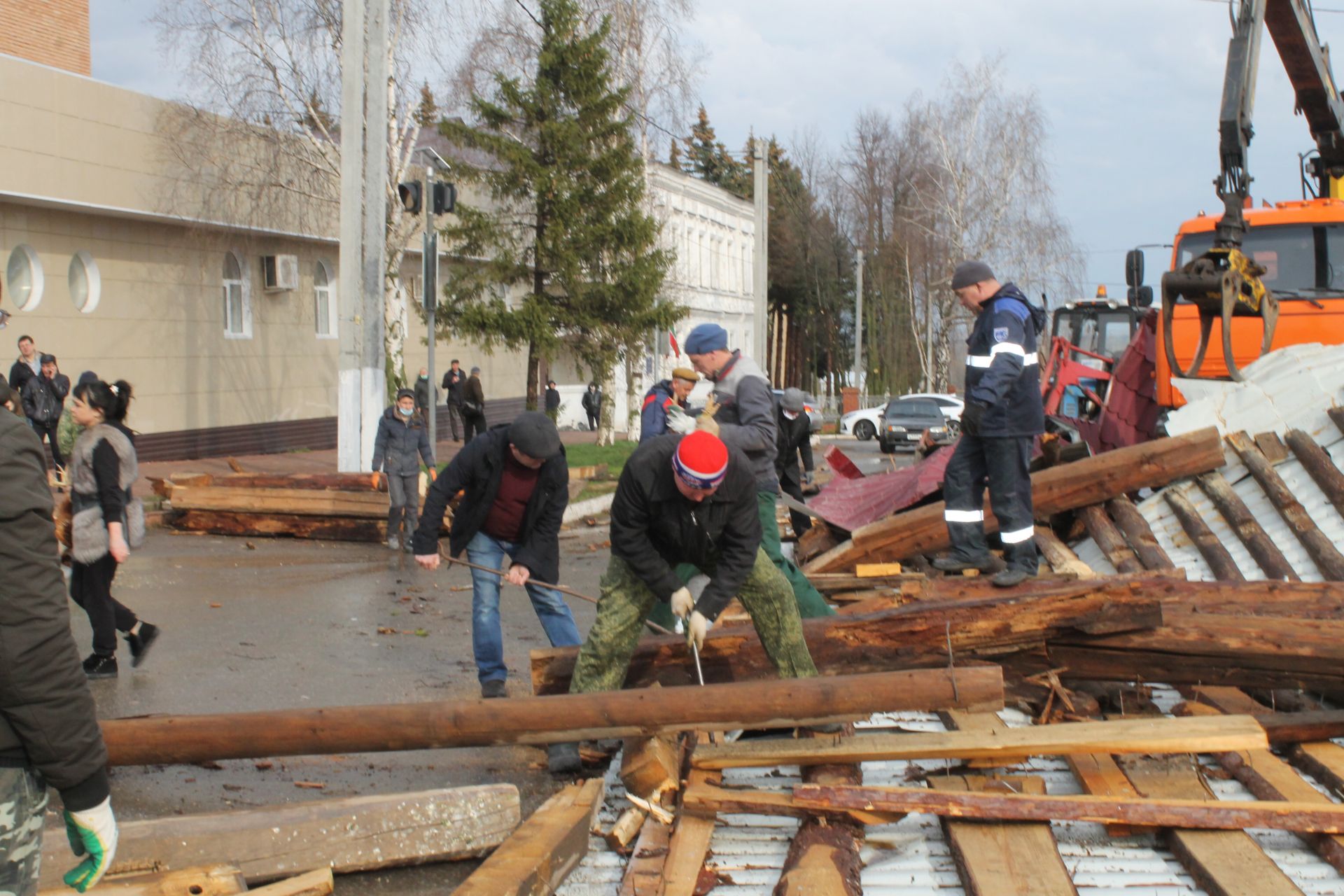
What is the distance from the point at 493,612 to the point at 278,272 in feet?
60.6

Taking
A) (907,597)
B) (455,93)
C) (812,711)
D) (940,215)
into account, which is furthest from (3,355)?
(940,215)

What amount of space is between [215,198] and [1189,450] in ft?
55.8

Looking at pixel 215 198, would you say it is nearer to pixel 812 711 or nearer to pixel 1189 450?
pixel 1189 450

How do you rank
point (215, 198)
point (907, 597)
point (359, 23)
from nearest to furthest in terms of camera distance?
point (907, 597) < point (359, 23) < point (215, 198)

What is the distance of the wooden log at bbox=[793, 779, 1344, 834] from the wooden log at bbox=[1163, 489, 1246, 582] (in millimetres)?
3030

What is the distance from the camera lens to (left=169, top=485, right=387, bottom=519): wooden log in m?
13.0

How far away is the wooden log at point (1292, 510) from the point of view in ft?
23.9

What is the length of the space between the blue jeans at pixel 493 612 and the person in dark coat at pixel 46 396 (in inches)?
435

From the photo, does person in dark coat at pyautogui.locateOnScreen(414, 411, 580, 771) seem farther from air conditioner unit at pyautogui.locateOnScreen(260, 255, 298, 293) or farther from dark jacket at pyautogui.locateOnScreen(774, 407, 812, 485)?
air conditioner unit at pyautogui.locateOnScreen(260, 255, 298, 293)

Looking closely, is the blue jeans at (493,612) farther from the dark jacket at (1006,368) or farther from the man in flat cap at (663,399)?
the dark jacket at (1006,368)

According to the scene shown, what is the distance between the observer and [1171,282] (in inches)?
363

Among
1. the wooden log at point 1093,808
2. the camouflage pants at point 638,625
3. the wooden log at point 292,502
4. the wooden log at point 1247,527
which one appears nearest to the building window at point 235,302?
the wooden log at point 292,502

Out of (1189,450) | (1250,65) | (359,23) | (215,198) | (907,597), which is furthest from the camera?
(215,198)

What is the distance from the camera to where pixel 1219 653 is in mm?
5555
